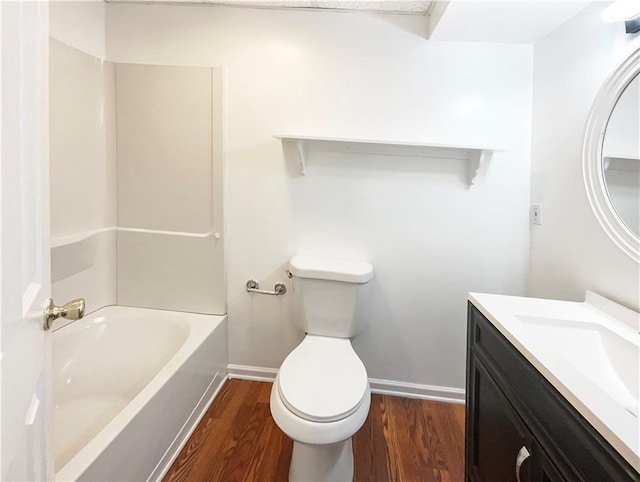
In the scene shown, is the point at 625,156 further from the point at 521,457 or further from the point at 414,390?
the point at 414,390

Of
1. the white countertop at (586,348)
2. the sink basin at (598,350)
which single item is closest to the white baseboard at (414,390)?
the white countertop at (586,348)

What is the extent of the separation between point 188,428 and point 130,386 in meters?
0.39

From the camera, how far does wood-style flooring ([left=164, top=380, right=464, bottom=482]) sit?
1519mm

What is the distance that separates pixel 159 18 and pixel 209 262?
1373 millimetres

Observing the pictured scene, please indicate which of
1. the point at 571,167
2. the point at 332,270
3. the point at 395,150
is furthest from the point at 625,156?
the point at 332,270

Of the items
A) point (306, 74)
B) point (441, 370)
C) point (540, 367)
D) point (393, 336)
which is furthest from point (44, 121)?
point (441, 370)

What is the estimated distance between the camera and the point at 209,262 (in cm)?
207

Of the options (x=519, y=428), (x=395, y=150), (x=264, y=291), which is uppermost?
(x=395, y=150)

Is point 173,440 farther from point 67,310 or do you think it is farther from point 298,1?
point 298,1

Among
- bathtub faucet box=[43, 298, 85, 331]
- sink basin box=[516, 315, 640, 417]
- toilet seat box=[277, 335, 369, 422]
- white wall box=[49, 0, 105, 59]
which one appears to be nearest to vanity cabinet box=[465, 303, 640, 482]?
sink basin box=[516, 315, 640, 417]

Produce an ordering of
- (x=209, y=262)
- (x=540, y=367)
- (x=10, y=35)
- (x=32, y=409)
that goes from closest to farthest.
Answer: (x=10, y=35) → (x=32, y=409) → (x=540, y=367) → (x=209, y=262)

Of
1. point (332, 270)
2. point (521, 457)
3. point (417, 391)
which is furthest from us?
point (417, 391)

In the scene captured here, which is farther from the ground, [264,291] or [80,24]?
[80,24]

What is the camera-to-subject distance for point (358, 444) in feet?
5.55
